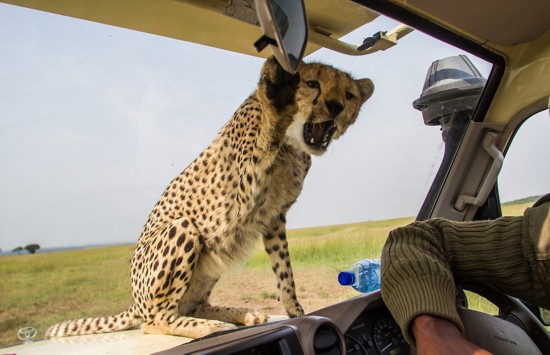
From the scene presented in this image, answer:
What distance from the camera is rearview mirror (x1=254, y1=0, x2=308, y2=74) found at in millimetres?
806

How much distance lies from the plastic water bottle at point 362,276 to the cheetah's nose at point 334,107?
658mm

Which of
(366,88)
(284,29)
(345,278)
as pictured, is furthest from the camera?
(366,88)

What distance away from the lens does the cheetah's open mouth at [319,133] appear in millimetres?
2002

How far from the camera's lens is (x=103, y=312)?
1.58 metres

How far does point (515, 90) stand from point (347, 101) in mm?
850

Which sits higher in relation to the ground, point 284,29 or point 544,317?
point 284,29

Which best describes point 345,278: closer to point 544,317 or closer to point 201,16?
point 544,317

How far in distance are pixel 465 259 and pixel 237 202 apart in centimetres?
103

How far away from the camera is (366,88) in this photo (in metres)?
2.23

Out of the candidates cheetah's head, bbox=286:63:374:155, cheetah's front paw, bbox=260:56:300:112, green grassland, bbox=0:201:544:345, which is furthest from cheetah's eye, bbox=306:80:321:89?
green grassland, bbox=0:201:544:345

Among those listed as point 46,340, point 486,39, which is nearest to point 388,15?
point 486,39

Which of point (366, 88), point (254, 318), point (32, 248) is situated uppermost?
point (366, 88)

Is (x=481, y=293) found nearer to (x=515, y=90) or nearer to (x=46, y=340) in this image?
(x=515, y=90)

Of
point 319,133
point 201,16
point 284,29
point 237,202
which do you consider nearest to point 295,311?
point 237,202
